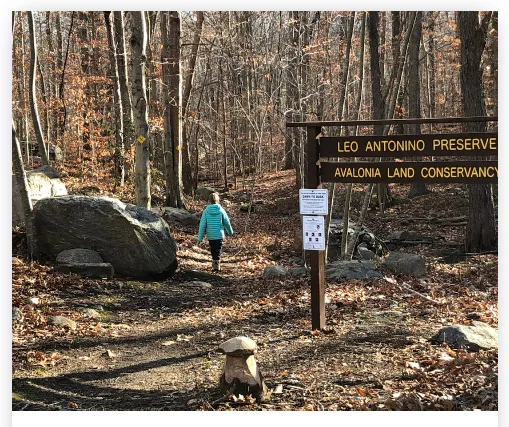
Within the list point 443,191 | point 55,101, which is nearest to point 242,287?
point 443,191

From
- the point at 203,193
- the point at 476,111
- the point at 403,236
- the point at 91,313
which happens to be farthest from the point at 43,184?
the point at 203,193

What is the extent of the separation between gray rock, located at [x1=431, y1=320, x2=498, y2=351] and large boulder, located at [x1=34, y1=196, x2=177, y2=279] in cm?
550

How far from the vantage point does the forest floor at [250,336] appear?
550 centimetres

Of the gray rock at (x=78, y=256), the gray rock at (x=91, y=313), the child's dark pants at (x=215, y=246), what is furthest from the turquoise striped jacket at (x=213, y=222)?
the gray rock at (x=91, y=313)

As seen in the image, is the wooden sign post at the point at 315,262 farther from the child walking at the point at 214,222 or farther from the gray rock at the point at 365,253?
the gray rock at the point at 365,253

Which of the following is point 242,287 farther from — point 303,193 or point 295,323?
point 303,193

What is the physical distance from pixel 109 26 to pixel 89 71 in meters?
8.60

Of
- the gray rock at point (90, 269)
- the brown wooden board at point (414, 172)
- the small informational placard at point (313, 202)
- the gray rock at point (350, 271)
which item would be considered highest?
the brown wooden board at point (414, 172)

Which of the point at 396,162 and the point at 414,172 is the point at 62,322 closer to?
the point at 396,162

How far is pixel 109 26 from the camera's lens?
18.5m

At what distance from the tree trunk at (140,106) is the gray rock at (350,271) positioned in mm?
4576

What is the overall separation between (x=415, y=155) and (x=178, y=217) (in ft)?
38.2

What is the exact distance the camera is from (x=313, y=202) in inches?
292

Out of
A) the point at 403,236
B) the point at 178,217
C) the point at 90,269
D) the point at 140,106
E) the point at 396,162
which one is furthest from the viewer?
the point at 178,217
